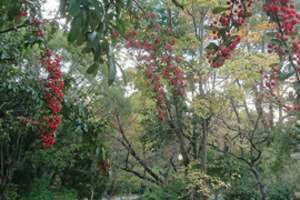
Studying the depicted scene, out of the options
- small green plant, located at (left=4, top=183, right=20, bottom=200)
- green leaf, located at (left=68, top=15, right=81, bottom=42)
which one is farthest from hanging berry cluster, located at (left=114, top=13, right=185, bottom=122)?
small green plant, located at (left=4, top=183, right=20, bottom=200)

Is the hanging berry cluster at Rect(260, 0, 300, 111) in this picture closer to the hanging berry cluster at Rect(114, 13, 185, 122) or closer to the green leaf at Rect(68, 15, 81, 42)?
the green leaf at Rect(68, 15, 81, 42)

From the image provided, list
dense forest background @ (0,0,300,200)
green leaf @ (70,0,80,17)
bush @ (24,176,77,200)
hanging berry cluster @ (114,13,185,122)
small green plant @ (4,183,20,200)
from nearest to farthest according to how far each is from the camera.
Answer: green leaf @ (70,0,80,17) → dense forest background @ (0,0,300,200) → hanging berry cluster @ (114,13,185,122) → small green plant @ (4,183,20,200) → bush @ (24,176,77,200)

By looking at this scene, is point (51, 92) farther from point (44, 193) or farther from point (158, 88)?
point (44, 193)

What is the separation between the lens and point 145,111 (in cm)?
460

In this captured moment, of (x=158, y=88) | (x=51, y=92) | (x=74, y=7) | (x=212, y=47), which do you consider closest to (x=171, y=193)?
(x=158, y=88)

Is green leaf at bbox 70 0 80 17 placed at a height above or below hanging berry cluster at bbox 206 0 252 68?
below

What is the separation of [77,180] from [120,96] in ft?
10.7

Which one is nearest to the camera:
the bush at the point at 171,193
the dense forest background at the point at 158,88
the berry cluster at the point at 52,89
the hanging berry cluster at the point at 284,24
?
the hanging berry cluster at the point at 284,24

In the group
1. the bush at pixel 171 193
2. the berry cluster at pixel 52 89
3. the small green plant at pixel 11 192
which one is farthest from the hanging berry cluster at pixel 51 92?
the small green plant at pixel 11 192

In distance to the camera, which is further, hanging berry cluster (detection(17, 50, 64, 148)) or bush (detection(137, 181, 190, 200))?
bush (detection(137, 181, 190, 200))

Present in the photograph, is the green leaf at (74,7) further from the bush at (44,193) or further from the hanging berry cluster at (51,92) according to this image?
the bush at (44,193)

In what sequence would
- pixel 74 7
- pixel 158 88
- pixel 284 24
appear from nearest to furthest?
pixel 74 7
pixel 284 24
pixel 158 88

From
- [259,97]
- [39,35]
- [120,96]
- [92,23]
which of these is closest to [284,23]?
[92,23]

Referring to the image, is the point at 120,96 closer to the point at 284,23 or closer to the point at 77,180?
the point at 77,180
